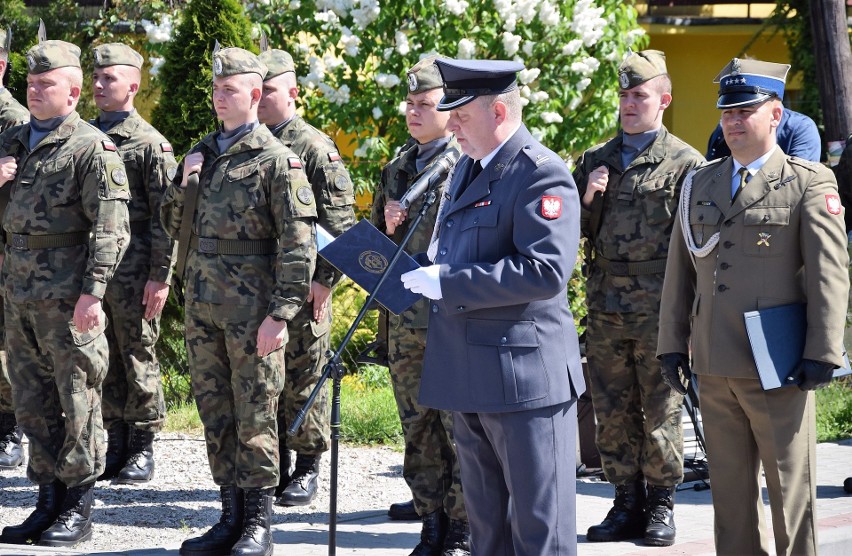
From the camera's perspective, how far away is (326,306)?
7.68 m

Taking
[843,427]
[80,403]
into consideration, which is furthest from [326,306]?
[843,427]

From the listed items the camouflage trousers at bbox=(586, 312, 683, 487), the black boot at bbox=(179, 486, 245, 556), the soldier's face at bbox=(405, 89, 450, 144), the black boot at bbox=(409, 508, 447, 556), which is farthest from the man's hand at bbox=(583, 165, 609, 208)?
the black boot at bbox=(179, 486, 245, 556)

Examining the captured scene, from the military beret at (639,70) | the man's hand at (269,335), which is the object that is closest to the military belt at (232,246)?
the man's hand at (269,335)

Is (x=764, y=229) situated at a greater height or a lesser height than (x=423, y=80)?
lesser

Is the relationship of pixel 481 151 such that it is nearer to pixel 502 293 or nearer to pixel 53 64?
pixel 502 293

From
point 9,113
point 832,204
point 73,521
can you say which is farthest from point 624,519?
point 9,113

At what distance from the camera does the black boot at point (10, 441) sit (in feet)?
27.4

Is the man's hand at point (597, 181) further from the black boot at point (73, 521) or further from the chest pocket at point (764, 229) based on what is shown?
the black boot at point (73, 521)

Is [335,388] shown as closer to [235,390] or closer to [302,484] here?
[235,390]

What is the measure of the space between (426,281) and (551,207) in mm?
513

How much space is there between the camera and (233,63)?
6.30m

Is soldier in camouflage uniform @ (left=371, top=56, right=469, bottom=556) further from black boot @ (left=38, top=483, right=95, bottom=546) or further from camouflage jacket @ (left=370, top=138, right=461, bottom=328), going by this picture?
black boot @ (left=38, top=483, right=95, bottom=546)

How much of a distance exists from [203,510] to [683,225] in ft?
10.6

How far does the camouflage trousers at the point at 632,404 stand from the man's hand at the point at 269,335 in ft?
5.55
